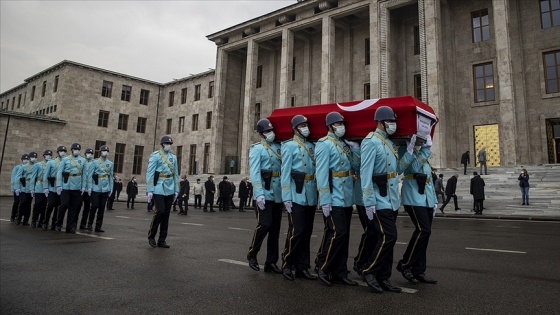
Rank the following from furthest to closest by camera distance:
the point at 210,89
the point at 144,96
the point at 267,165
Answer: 1. the point at 144,96
2. the point at 210,89
3. the point at 267,165

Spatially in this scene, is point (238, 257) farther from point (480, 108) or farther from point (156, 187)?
point (480, 108)

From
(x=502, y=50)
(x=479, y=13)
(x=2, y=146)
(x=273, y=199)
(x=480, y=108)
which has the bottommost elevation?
(x=273, y=199)

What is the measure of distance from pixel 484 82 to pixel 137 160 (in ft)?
128

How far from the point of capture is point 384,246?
14.4 feet

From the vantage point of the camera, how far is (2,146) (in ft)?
118

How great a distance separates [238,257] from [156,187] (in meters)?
2.44

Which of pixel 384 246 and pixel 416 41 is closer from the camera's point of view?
pixel 384 246

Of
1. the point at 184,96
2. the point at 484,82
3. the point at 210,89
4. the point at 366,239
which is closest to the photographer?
the point at 366,239

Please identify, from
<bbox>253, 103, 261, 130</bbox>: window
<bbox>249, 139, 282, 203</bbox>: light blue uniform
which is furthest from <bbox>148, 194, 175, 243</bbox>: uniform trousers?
<bbox>253, 103, 261, 130</bbox>: window

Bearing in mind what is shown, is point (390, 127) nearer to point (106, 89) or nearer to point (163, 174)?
point (163, 174)

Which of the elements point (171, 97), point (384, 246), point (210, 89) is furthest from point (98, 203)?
point (171, 97)

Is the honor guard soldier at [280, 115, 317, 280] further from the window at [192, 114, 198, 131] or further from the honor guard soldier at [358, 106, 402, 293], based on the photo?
the window at [192, 114, 198, 131]

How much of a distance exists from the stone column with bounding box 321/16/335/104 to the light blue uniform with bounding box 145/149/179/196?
24056 millimetres

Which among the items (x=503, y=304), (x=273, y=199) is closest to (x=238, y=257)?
(x=273, y=199)
